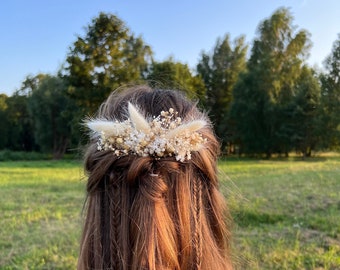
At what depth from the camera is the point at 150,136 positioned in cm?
102

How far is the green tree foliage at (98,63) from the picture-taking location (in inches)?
883

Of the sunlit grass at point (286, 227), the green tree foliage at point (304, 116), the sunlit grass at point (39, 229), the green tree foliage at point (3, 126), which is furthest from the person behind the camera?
the green tree foliage at point (3, 126)

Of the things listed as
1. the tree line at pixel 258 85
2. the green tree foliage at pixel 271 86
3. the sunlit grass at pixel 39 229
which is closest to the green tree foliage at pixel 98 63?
the tree line at pixel 258 85

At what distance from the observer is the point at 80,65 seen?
22.4 m

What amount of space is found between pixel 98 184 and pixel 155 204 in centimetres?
17

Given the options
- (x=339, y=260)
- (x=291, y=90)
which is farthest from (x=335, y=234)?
(x=291, y=90)

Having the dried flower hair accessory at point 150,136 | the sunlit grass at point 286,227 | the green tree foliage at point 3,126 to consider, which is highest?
the green tree foliage at point 3,126

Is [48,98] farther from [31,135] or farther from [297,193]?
[297,193]

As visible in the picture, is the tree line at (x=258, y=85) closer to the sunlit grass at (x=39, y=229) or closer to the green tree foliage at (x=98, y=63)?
the green tree foliage at (x=98, y=63)

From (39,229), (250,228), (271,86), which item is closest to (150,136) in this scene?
(250,228)

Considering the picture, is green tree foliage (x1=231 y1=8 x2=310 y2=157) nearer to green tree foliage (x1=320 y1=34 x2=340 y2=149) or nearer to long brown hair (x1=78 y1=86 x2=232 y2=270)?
green tree foliage (x1=320 y1=34 x2=340 y2=149)

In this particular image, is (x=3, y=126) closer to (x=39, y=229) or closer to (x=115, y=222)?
(x=39, y=229)

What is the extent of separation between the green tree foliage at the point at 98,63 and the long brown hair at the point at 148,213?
70.8ft

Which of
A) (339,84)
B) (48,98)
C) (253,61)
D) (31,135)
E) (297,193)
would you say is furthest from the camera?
(31,135)
